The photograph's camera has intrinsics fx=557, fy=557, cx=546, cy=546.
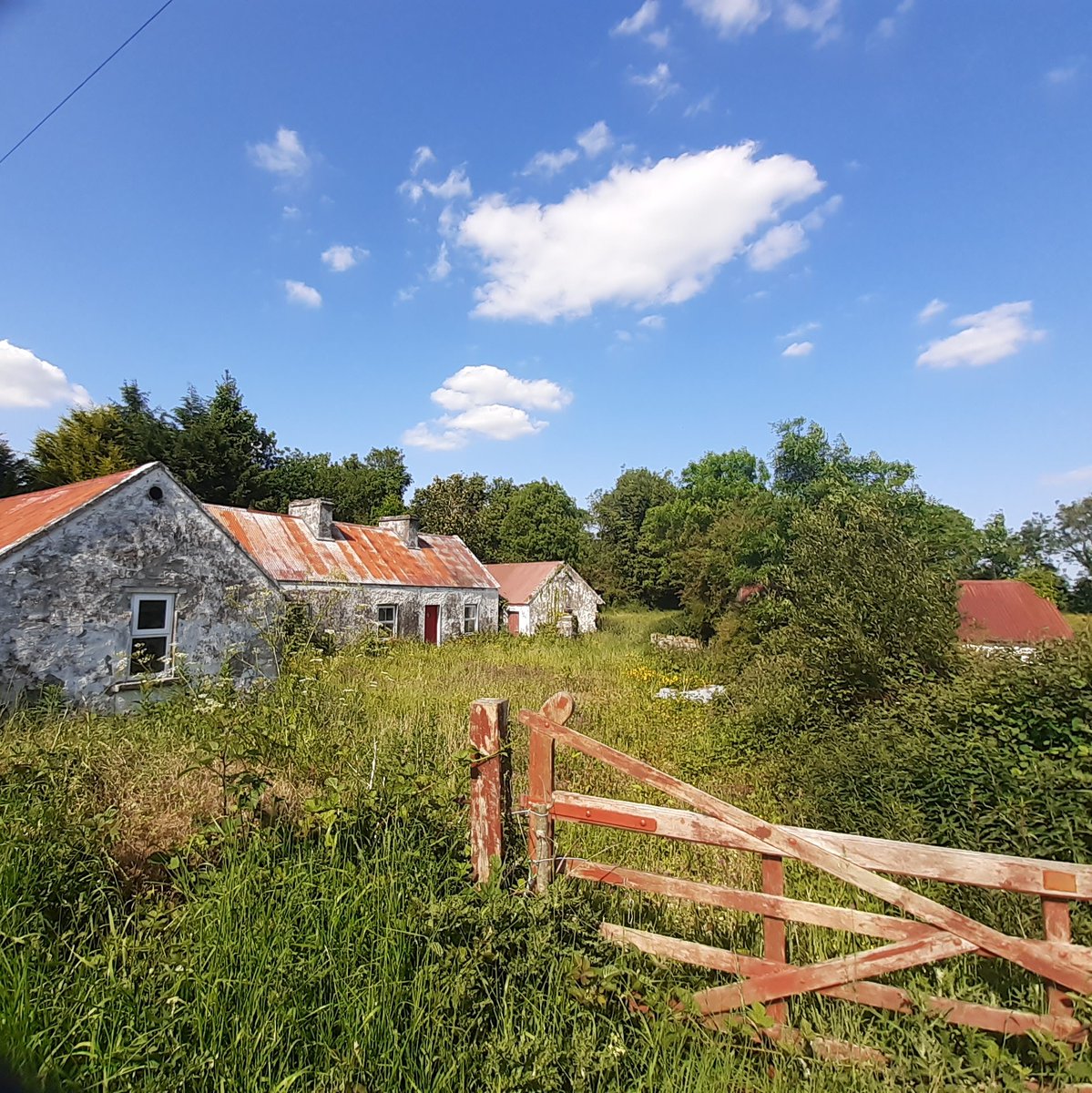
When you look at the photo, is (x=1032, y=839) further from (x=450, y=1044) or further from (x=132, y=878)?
(x=132, y=878)

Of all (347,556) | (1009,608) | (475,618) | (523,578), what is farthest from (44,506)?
(1009,608)

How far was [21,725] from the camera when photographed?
290 inches

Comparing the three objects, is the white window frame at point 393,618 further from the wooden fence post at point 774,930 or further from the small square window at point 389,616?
the wooden fence post at point 774,930

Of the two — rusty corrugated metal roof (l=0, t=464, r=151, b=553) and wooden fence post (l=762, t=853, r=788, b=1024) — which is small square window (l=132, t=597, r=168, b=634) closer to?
rusty corrugated metal roof (l=0, t=464, r=151, b=553)

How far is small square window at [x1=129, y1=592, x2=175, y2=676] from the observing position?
955cm

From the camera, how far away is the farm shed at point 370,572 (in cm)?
1881

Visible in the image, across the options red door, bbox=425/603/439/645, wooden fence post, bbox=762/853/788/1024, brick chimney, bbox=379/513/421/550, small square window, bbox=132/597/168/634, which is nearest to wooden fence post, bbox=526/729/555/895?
wooden fence post, bbox=762/853/788/1024

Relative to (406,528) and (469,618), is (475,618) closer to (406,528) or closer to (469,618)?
(469,618)

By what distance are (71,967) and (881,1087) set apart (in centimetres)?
362

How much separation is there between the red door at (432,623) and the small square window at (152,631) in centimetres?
1273

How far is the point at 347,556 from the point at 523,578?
11141mm

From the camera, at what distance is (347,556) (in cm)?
2095

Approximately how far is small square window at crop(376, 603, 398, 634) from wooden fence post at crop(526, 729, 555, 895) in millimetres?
18475

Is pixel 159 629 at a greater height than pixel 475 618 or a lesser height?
greater
